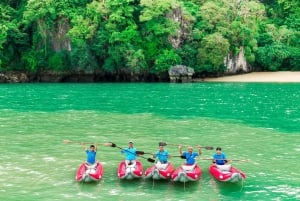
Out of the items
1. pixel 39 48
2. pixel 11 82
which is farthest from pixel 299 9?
pixel 11 82

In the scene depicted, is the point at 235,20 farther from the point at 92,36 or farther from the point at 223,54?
the point at 92,36

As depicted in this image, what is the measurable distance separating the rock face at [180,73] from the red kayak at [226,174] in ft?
176

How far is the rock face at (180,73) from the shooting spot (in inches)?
3000

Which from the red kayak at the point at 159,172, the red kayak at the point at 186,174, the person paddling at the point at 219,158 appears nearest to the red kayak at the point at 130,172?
the red kayak at the point at 159,172

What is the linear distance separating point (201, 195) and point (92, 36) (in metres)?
61.1

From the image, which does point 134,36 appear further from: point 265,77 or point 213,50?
point 265,77

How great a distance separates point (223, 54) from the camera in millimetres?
76062

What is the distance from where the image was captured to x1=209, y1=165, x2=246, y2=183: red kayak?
21531mm

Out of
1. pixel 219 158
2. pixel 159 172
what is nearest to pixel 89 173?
pixel 159 172

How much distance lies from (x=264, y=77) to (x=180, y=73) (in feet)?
49.3

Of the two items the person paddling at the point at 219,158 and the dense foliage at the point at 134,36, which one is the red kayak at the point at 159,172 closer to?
the person paddling at the point at 219,158

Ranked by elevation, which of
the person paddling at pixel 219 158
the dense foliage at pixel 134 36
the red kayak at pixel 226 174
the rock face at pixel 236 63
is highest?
the dense foliage at pixel 134 36

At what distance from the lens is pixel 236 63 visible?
80.8 m

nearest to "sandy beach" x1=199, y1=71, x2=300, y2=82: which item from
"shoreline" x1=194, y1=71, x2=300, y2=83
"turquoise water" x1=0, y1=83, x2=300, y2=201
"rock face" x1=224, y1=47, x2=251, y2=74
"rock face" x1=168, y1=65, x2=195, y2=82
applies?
"shoreline" x1=194, y1=71, x2=300, y2=83
